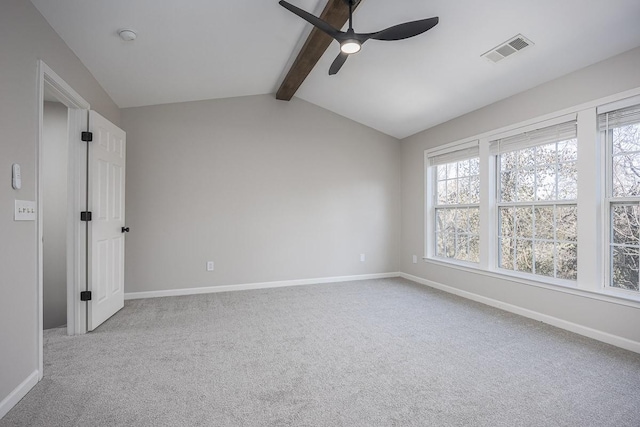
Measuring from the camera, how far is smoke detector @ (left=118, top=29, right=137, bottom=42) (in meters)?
2.63

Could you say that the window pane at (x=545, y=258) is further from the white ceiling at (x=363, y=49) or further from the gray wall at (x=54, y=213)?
the gray wall at (x=54, y=213)

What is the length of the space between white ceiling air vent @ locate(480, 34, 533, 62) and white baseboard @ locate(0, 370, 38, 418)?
4192mm

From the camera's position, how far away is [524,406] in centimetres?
180

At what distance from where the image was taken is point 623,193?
8.88 ft

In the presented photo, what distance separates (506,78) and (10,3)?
12.7ft

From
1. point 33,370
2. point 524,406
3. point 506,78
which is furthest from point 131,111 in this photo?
point 524,406

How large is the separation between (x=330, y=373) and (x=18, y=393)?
181cm

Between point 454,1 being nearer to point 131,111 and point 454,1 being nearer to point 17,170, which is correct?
point 17,170

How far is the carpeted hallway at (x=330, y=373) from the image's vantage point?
5.67ft

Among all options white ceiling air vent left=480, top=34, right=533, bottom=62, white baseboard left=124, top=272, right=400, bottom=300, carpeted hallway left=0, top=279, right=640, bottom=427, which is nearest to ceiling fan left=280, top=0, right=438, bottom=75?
white ceiling air vent left=480, top=34, right=533, bottom=62

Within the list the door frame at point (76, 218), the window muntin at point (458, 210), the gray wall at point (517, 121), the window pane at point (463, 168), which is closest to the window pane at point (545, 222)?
the gray wall at point (517, 121)

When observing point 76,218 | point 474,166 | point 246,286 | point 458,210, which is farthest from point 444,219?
point 76,218

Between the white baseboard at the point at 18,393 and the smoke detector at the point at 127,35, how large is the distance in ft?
8.30

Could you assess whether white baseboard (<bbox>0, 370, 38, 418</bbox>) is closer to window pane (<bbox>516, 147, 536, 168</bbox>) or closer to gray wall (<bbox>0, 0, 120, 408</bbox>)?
gray wall (<bbox>0, 0, 120, 408</bbox>)
